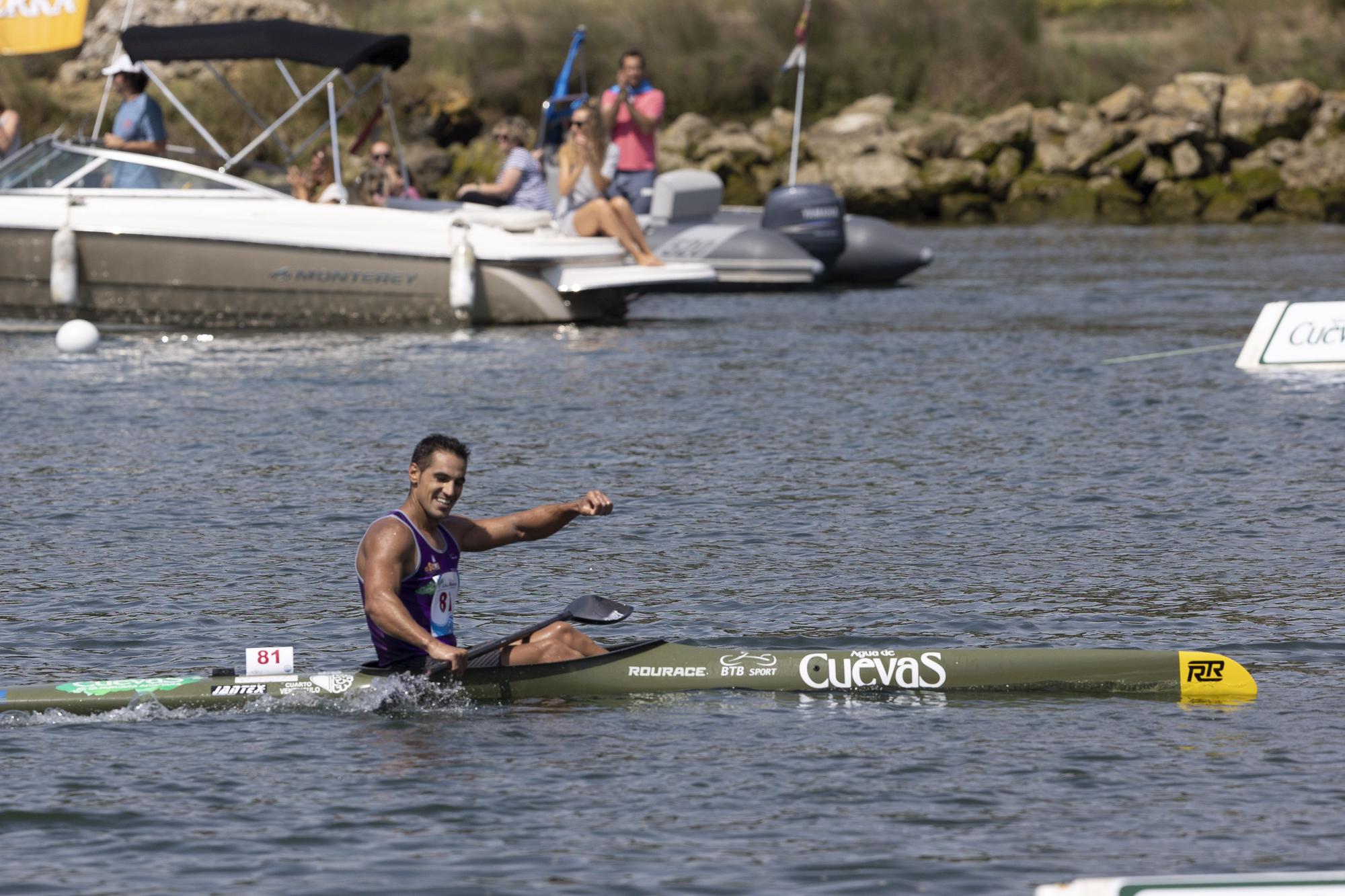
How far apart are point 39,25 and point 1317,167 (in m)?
23.0

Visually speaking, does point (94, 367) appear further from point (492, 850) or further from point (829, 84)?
point (829, 84)

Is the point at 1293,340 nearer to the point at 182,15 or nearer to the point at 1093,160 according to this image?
the point at 1093,160

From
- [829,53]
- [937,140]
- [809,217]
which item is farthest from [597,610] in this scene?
[829,53]

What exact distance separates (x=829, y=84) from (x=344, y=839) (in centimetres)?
3630

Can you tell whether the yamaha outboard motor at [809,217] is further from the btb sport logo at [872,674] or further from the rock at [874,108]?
the btb sport logo at [872,674]

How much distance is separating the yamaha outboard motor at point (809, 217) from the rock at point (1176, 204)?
12186 millimetres

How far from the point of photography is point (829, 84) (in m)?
40.9

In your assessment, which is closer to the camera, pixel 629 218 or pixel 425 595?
pixel 425 595

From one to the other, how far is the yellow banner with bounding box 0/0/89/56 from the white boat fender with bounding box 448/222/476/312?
17.1ft

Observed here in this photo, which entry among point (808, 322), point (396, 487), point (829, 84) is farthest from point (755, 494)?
point (829, 84)

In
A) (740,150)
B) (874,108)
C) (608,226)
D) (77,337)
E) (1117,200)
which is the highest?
(874,108)

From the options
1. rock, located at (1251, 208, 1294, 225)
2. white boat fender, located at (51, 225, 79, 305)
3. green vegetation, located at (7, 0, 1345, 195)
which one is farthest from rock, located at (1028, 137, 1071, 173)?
white boat fender, located at (51, 225, 79, 305)

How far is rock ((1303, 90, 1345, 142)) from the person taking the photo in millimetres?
35312

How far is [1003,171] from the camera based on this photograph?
3569 centimetres
